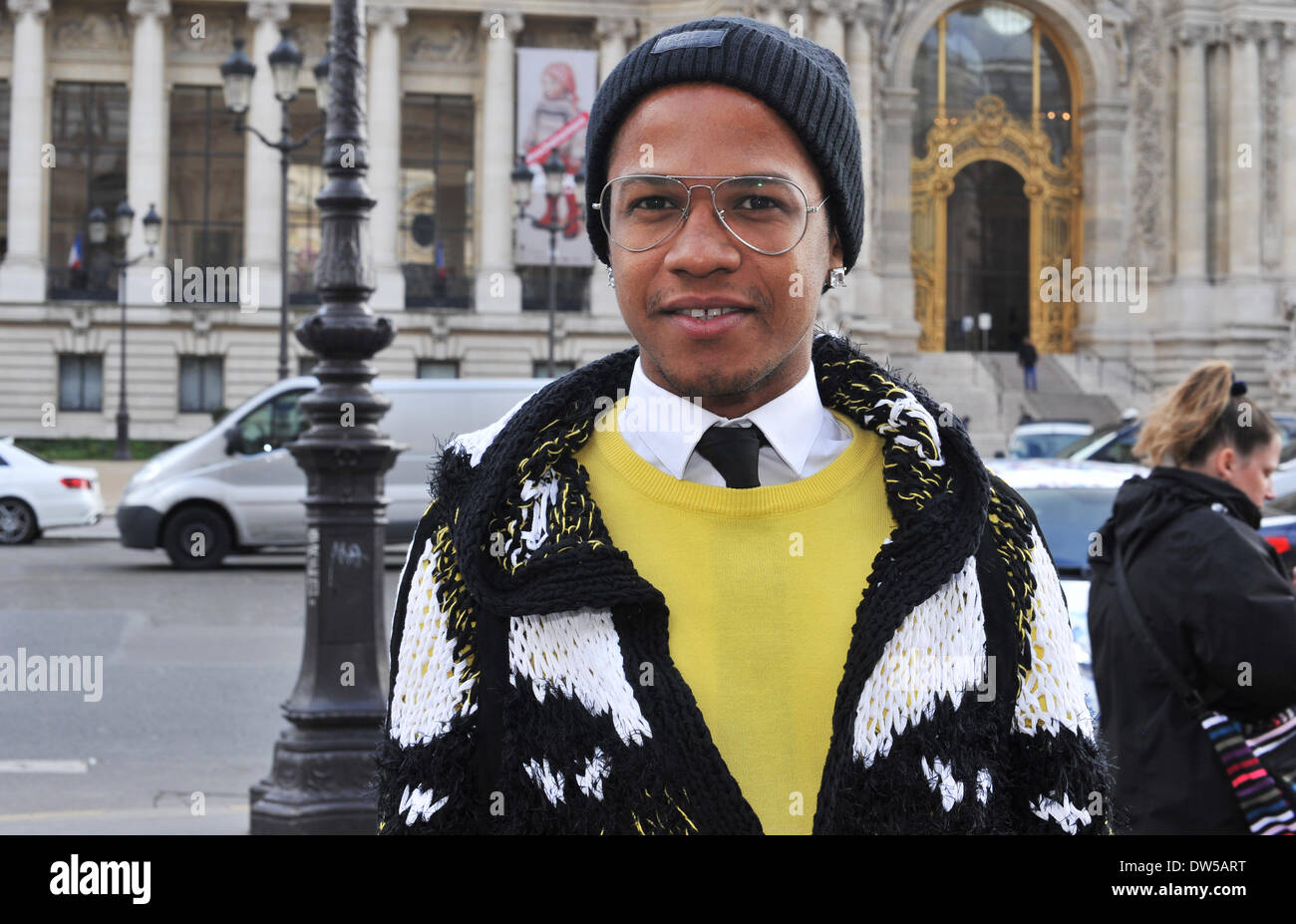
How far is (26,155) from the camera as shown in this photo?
140 ft

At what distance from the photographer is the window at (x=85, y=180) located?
43.8 meters

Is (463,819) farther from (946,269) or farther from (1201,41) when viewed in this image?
(1201,41)

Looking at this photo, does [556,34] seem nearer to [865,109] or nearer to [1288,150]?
[865,109]

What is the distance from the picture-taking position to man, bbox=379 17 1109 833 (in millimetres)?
1694

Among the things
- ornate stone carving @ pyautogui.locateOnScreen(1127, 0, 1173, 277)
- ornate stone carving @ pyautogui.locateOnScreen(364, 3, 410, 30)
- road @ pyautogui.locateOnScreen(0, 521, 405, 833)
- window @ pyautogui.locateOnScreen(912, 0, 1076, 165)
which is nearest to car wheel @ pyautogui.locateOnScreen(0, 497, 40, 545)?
road @ pyautogui.locateOnScreen(0, 521, 405, 833)

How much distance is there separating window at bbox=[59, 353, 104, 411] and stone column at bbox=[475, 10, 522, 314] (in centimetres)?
1084

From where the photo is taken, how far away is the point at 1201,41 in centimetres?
4303

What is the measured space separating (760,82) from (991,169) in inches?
1709

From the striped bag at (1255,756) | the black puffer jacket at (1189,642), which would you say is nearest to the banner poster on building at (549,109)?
the black puffer jacket at (1189,642)

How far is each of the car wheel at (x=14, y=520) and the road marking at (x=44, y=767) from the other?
12214mm

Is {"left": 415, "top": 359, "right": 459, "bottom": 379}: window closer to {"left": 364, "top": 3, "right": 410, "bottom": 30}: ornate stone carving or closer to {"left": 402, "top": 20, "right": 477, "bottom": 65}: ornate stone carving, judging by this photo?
{"left": 402, "top": 20, "right": 477, "bottom": 65}: ornate stone carving

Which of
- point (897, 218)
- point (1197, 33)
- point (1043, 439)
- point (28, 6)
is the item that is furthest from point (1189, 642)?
point (28, 6)

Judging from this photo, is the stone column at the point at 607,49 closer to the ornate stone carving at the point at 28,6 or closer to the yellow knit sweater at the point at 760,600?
the ornate stone carving at the point at 28,6
